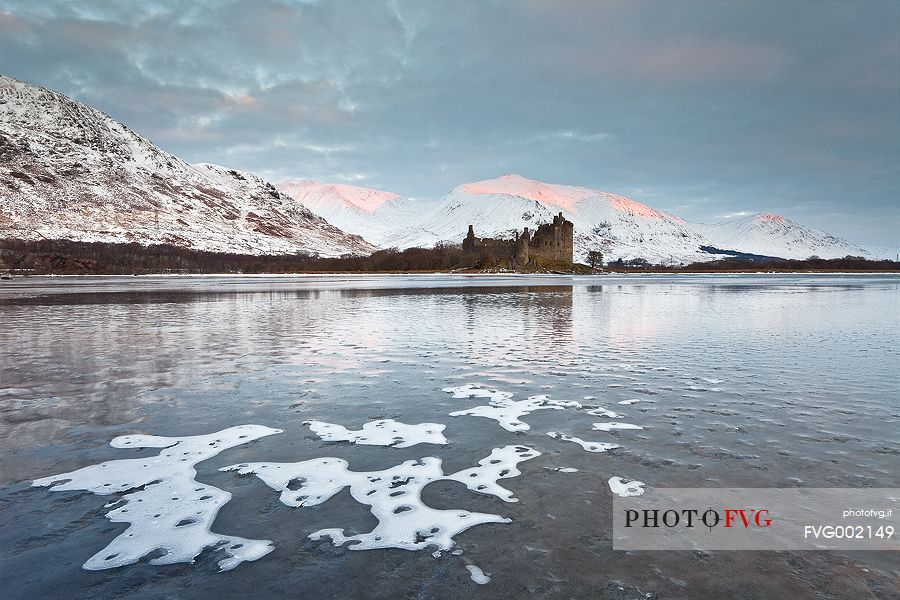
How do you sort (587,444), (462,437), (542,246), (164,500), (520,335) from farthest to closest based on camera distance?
(542,246) < (520,335) < (462,437) < (587,444) < (164,500)

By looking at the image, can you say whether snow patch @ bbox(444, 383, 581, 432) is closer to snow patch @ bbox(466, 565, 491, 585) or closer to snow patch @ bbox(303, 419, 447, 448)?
snow patch @ bbox(303, 419, 447, 448)

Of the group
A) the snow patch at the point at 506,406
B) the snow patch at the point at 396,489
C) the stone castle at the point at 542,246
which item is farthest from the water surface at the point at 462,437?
the stone castle at the point at 542,246

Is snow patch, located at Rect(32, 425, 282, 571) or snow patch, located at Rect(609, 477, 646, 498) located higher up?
snow patch, located at Rect(609, 477, 646, 498)

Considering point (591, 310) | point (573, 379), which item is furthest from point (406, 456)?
point (591, 310)

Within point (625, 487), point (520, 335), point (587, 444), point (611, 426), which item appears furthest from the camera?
point (520, 335)

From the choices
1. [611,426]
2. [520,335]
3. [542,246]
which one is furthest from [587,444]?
[542,246]

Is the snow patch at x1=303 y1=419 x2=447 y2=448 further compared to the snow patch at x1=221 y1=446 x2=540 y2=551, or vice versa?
the snow patch at x1=303 y1=419 x2=447 y2=448

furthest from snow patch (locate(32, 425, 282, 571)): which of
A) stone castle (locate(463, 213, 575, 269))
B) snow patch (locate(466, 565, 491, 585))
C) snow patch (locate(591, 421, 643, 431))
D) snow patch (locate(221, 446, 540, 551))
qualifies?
stone castle (locate(463, 213, 575, 269))

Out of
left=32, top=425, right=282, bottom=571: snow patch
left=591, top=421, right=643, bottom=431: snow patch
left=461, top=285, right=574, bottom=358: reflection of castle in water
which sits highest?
left=461, top=285, right=574, bottom=358: reflection of castle in water

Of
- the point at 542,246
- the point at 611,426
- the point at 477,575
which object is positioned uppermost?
the point at 542,246

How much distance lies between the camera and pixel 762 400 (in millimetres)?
9953

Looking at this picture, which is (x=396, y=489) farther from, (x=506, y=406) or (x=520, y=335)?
(x=520, y=335)

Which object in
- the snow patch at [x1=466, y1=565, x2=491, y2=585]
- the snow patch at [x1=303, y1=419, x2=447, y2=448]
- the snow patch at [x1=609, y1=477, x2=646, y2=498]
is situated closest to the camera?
the snow patch at [x1=466, y1=565, x2=491, y2=585]

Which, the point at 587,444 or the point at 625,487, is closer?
the point at 625,487
